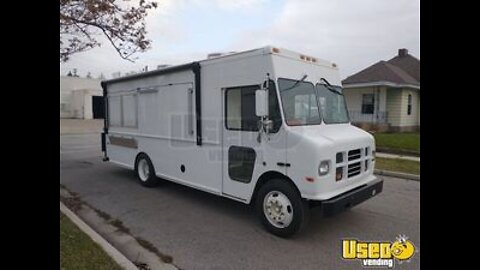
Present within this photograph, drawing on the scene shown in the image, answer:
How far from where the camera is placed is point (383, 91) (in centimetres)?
1961

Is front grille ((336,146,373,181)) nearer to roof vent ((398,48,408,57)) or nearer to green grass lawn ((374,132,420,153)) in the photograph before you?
green grass lawn ((374,132,420,153))

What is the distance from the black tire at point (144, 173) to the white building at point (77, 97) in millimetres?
38092

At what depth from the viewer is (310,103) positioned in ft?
17.3

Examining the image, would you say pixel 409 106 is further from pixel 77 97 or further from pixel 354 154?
pixel 77 97

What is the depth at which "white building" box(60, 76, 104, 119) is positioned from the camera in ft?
147

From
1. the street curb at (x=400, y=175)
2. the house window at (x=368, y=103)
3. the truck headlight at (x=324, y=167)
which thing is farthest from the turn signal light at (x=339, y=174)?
the house window at (x=368, y=103)

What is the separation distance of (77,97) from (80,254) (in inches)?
1883

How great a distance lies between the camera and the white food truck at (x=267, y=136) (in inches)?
182

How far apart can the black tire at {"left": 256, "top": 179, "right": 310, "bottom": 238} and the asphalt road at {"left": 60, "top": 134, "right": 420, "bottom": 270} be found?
0.51 feet
